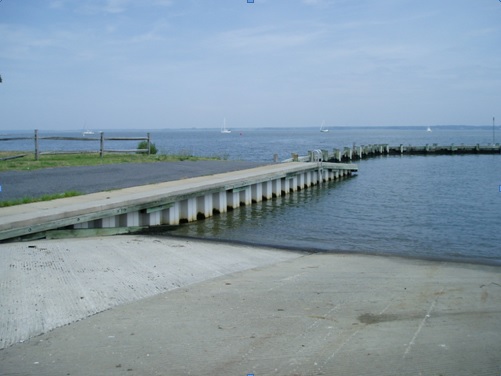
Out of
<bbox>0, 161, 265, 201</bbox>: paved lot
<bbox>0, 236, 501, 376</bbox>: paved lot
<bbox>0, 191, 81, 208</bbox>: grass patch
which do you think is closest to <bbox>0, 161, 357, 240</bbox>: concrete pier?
<bbox>0, 191, 81, 208</bbox>: grass patch

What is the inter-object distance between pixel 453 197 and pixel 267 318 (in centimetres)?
2133

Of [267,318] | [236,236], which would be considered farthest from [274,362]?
[236,236]

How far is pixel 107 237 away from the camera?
11742 millimetres

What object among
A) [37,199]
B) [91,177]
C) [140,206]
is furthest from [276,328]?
[91,177]

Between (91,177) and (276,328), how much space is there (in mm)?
14050

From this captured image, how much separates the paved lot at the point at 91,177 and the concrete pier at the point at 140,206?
1090mm

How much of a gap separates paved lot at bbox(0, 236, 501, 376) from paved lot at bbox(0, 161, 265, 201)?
6.90m

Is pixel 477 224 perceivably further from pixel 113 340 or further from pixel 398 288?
pixel 113 340

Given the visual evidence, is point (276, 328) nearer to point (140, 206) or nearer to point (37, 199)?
point (140, 206)

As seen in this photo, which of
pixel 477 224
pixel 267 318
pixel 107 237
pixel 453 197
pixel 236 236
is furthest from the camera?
pixel 453 197

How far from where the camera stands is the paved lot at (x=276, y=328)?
492 centimetres

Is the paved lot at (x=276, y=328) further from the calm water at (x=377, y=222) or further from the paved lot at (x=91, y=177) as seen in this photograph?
the paved lot at (x=91, y=177)

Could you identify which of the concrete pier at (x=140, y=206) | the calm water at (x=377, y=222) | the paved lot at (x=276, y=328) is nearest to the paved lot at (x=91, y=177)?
the concrete pier at (x=140, y=206)

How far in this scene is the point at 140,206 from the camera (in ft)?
44.8
